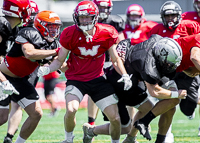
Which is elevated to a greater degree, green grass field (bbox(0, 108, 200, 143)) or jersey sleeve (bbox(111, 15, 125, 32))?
jersey sleeve (bbox(111, 15, 125, 32))

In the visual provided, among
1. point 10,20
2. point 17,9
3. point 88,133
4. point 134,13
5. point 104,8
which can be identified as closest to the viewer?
point 17,9

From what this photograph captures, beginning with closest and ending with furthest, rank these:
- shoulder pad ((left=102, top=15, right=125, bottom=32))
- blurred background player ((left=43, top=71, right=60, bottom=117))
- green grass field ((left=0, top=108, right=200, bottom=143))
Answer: green grass field ((left=0, top=108, right=200, bottom=143))
shoulder pad ((left=102, top=15, right=125, bottom=32))
blurred background player ((left=43, top=71, right=60, bottom=117))

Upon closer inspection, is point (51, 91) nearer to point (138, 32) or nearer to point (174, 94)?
point (138, 32)

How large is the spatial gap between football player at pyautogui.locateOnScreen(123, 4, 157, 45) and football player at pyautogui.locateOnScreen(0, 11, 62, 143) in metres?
2.87

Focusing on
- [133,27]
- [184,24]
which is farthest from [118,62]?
[133,27]

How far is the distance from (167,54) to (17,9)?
207 cm

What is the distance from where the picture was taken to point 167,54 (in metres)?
4.48

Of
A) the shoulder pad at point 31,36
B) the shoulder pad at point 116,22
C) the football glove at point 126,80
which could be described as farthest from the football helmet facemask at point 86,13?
the shoulder pad at point 116,22

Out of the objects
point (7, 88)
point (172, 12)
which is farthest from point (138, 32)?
point (7, 88)

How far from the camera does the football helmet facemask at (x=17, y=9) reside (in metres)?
5.18

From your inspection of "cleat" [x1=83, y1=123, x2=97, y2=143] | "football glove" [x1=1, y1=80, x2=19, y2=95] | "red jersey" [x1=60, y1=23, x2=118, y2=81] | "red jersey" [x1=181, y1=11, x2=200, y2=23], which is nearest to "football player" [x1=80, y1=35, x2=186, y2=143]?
"red jersey" [x1=60, y1=23, x2=118, y2=81]

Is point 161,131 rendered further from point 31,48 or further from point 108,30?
point 31,48

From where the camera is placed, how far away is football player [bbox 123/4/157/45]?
7896 millimetres

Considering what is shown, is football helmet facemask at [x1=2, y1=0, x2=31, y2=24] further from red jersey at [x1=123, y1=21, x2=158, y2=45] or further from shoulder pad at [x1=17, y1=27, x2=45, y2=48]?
red jersey at [x1=123, y1=21, x2=158, y2=45]
